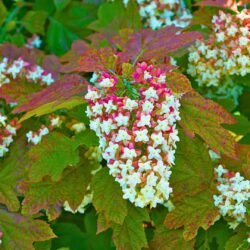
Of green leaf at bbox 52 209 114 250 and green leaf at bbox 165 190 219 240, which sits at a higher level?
green leaf at bbox 165 190 219 240

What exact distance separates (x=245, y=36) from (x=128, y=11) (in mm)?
728

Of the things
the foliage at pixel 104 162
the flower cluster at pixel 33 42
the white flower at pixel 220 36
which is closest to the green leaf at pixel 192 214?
the foliage at pixel 104 162

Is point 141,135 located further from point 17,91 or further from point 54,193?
point 17,91

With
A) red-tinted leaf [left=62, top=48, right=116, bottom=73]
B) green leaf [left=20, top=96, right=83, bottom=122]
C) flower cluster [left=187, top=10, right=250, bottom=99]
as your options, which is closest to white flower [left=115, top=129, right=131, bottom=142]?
green leaf [left=20, top=96, right=83, bottom=122]

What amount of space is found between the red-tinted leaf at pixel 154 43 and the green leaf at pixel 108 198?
445 millimetres

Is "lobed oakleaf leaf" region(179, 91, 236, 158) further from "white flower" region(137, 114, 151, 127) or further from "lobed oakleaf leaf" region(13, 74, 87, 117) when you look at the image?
"lobed oakleaf leaf" region(13, 74, 87, 117)

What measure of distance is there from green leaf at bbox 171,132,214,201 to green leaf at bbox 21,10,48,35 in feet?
4.16

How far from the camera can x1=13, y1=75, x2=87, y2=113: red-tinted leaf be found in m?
1.95

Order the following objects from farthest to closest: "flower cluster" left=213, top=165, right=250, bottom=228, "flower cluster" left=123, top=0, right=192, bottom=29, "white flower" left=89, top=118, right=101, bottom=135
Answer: "flower cluster" left=123, top=0, right=192, bottom=29, "flower cluster" left=213, top=165, right=250, bottom=228, "white flower" left=89, top=118, right=101, bottom=135

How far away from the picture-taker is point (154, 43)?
210 centimetres

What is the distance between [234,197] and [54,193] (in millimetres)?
632

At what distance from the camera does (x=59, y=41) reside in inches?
119

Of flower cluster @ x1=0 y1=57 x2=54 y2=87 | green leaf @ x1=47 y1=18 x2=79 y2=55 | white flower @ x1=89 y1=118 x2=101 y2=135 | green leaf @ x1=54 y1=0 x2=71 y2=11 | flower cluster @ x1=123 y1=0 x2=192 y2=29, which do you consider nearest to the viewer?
white flower @ x1=89 y1=118 x2=101 y2=135

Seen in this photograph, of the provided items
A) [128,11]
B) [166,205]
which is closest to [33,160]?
[166,205]
